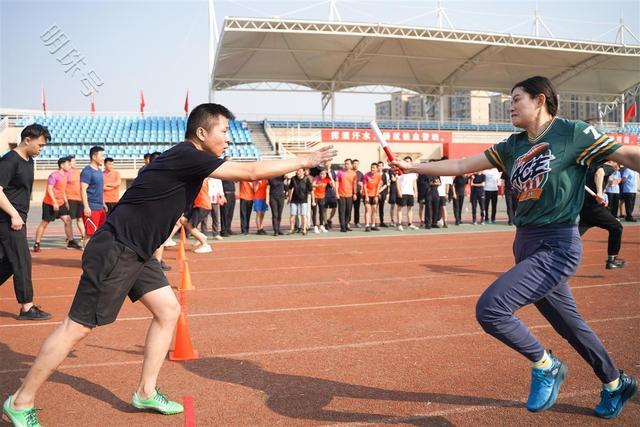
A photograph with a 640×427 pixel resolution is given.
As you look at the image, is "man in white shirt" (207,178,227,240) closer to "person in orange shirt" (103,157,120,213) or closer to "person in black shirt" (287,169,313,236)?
"person in black shirt" (287,169,313,236)

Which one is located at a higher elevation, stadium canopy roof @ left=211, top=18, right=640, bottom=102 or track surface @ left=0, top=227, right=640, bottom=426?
stadium canopy roof @ left=211, top=18, right=640, bottom=102

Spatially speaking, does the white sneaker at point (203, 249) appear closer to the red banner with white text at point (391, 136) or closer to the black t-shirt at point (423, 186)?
the black t-shirt at point (423, 186)

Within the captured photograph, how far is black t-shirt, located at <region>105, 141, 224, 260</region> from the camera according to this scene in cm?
332

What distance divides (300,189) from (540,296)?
11.8 metres

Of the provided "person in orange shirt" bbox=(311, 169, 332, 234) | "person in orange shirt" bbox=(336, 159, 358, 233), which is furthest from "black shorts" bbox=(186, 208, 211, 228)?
"person in orange shirt" bbox=(336, 159, 358, 233)

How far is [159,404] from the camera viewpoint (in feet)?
11.8

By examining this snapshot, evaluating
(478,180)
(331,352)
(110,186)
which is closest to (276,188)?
(110,186)

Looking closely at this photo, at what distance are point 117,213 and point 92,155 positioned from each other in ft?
24.3

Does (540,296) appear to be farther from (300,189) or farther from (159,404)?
(300,189)

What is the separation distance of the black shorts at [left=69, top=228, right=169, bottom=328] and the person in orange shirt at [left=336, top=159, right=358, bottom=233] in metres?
12.6

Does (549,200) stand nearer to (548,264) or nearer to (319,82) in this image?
(548,264)

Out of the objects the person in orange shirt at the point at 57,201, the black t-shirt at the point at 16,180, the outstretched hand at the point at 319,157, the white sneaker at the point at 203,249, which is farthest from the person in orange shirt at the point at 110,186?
the outstretched hand at the point at 319,157

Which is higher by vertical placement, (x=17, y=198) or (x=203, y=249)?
(x=17, y=198)

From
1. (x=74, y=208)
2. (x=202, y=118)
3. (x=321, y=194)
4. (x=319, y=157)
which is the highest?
(x=202, y=118)
